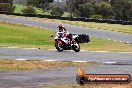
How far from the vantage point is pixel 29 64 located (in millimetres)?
17375

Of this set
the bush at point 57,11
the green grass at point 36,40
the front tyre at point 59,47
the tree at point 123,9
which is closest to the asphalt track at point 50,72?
the front tyre at point 59,47

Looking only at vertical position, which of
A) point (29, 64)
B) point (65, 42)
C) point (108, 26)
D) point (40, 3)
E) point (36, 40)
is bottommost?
point (40, 3)

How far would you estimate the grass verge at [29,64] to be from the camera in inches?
645

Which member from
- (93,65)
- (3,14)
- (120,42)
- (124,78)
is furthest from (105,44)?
(3,14)

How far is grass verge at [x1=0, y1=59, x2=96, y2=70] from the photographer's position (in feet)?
53.7

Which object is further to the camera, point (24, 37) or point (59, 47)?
point (24, 37)

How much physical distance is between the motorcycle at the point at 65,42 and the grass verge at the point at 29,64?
5.85 m

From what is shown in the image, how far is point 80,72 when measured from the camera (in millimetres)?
12391

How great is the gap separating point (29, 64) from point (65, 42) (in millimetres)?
7487

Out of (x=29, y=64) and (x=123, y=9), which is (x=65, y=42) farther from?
(x=123, y=9)

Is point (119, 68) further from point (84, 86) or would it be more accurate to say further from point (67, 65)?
point (84, 86)

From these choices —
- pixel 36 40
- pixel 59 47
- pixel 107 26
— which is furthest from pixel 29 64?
pixel 107 26

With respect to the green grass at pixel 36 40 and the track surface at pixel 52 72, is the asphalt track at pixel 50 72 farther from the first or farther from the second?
the green grass at pixel 36 40

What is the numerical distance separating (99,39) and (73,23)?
588 inches
